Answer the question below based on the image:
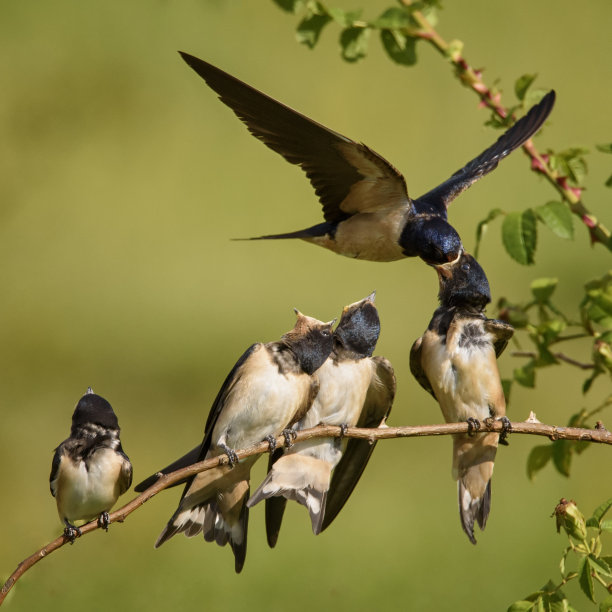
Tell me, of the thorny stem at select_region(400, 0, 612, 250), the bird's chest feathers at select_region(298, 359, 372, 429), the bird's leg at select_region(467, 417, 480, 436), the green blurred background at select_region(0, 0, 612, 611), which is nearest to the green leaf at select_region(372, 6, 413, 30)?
the thorny stem at select_region(400, 0, 612, 250)

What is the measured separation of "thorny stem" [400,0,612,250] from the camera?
2.48 meters

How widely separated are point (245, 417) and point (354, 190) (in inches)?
27.2

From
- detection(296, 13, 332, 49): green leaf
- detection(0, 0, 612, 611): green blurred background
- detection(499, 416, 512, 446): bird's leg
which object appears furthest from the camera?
detection(0, 0, 612, 611): green blurred background

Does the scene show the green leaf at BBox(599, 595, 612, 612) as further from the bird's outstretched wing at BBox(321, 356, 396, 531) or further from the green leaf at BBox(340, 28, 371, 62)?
the green leaf at BBox(340, 28, 371, 62)

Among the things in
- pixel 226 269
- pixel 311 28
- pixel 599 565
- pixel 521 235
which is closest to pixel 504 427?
pixel 599 565

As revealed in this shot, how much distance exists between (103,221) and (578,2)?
3.65 m

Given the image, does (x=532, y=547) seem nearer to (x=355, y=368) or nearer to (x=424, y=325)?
(x=424, y=325)

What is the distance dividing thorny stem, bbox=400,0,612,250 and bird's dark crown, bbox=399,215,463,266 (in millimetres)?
252

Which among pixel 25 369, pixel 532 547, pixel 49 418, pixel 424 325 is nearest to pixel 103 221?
pixel 25 369

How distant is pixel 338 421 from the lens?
243 centimetres

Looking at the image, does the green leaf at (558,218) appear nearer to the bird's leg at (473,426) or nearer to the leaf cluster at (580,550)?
the bird's leg at (473,426)

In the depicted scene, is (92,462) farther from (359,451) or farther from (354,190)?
(354,190)

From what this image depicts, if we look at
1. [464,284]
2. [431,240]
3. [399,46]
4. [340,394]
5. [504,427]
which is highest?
[399,46]

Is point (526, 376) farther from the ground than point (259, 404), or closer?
closer
